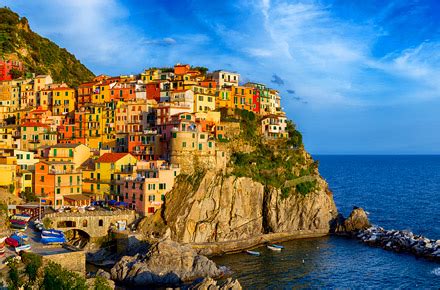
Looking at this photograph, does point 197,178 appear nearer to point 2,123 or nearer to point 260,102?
point 260,102

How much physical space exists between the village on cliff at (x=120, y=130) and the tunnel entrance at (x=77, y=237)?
5.05 metres

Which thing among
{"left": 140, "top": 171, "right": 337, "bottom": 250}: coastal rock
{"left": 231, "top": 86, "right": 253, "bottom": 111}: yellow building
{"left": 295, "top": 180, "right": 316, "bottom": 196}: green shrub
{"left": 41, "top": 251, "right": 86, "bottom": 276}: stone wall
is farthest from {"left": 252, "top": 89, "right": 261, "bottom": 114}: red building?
{"left": 41, "top": 251, "right": 86, "bottom": 276}: stone wall

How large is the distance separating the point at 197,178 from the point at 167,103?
51.8 feet

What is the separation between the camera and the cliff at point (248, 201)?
66.8m

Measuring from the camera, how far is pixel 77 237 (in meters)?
63.7

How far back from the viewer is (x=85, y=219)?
62.2 m

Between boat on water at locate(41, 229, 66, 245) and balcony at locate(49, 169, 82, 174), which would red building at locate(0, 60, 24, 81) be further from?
boat on water at locate(41, 229, 66, 245)

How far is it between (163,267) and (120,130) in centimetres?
3680

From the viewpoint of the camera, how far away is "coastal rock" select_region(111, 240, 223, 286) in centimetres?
5162

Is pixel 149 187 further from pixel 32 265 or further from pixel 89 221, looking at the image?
pixel 32 265

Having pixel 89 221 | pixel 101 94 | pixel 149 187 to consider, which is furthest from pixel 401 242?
pixel 101 94

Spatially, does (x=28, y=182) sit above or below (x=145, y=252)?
above

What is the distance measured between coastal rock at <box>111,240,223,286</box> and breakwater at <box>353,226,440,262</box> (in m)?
26.8

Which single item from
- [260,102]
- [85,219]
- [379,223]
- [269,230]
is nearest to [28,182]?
[85,219]
